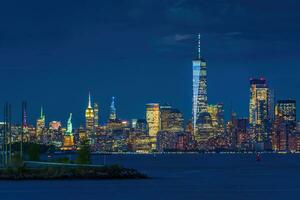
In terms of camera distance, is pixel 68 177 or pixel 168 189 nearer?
pixel 168 189

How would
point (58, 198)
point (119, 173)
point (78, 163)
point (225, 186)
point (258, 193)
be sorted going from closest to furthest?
point (58, 198) < point (258, 193) < point (225, 186) < point (119, 173) < point (78, 163)

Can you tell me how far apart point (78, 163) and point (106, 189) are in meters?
31.7

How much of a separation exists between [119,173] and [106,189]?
2070 cm

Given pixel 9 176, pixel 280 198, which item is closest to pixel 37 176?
pixel 9 176

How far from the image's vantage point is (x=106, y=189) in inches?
3967

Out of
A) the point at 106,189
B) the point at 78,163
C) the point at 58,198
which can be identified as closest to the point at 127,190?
the point at 106,189

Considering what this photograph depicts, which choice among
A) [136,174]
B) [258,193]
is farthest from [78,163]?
Result: [258,193]

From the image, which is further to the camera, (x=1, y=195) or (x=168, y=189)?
(x=168, y=189)

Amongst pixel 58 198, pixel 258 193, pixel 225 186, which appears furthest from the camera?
pixel 225 186

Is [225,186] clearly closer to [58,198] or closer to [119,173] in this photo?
[119,173]

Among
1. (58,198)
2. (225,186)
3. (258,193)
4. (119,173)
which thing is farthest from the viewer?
(119,173)

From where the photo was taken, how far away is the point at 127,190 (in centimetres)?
10031

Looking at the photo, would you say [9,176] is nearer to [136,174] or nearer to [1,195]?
[136,174]

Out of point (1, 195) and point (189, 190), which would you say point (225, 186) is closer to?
point (189, 190)
